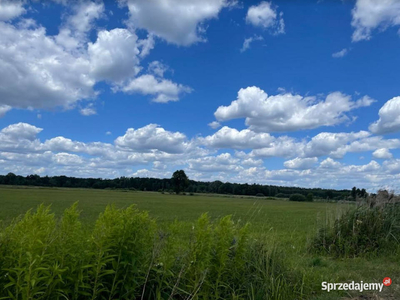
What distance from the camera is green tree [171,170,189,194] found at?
136875 millimetres

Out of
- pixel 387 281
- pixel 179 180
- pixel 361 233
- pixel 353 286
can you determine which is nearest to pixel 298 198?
pixel 179 180

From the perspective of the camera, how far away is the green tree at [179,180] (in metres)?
137

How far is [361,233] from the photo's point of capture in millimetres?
9852

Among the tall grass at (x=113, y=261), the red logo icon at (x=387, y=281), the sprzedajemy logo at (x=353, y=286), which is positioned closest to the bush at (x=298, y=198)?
the red logo icon at (x=387, y=281)

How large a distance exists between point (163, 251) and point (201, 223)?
2.03ft

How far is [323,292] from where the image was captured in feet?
18.9

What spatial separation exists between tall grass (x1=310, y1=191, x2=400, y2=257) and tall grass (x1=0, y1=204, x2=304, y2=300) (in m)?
5.31

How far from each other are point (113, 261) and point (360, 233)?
342 inches

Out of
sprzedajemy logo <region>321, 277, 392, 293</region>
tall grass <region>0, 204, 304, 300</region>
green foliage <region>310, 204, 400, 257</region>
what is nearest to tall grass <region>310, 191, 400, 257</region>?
green foliage <region>310, 204, 400, 257</region>

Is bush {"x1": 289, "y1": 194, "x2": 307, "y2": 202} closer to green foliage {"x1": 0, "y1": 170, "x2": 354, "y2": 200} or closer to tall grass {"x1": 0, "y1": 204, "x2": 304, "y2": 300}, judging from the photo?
green foliage {"x1": 0, "y1": 170, "x2": 354, "y2": 200}

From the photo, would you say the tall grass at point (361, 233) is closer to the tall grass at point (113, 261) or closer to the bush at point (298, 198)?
the tall grass at point (113, 261)

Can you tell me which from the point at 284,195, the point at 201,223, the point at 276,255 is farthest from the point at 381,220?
the point at 284,195

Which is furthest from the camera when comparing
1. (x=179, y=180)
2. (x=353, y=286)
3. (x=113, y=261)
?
(x=179, y=180)

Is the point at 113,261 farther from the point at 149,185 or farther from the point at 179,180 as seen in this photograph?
the point at 149,185
